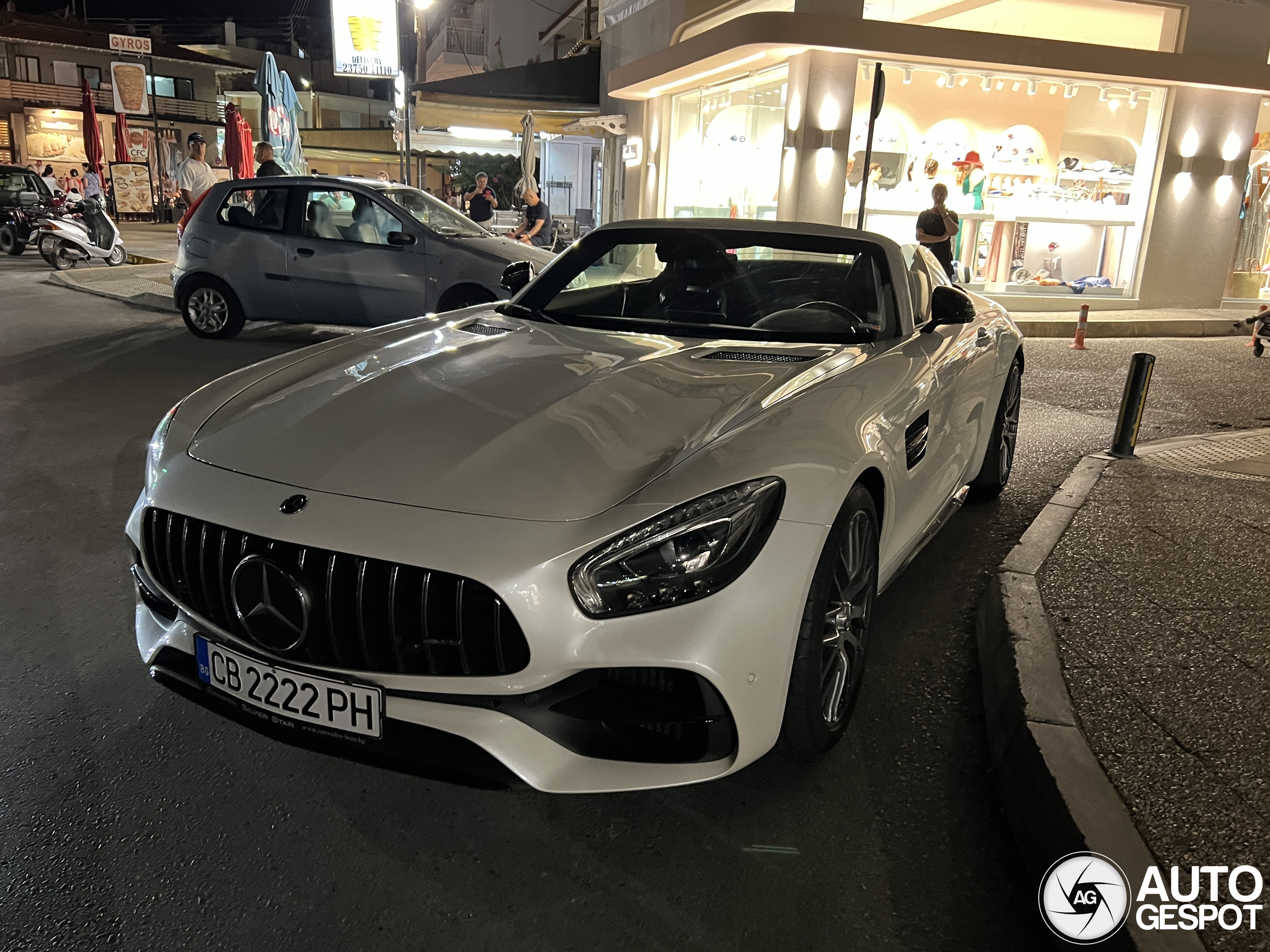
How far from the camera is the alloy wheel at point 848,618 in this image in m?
2.52

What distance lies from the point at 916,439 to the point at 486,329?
5.31ft

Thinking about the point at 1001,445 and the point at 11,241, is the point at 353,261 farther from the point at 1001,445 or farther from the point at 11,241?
the point at 11,241

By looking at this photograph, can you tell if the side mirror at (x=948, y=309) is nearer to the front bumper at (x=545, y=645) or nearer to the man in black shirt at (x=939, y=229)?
the front bumper at (x=545, y=645)

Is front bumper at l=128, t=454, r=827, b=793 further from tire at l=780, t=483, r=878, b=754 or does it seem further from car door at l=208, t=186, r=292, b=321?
car door at l=208, t=186, r=292, b=321

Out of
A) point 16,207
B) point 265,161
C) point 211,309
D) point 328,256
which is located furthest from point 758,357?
point 16,207

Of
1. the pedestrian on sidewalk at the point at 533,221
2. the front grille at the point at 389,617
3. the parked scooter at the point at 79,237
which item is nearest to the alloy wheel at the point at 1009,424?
the front grille at the point at 389,617

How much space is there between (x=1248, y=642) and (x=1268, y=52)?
627 inches

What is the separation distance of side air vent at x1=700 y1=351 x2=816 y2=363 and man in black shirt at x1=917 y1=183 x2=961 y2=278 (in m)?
9.74

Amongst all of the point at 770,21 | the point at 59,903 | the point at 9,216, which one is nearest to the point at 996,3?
the point at 770,21

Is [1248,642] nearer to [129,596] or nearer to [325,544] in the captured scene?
[325,544]

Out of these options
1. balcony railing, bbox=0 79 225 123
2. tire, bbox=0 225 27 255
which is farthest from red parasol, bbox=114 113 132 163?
balcony railing, bbox=0 79 225 123

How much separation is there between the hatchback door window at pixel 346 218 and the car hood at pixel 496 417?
6313 millimetres

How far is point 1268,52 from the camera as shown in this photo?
15203 millimetres

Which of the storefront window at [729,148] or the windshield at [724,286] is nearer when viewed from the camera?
the windshield at [724,286]
